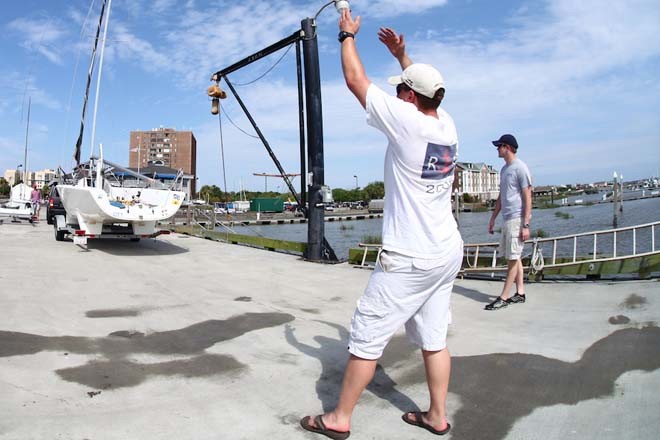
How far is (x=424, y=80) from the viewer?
7.76 feet

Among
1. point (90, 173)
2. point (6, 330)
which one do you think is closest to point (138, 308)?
point (6, 330)

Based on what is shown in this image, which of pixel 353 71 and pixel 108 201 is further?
pixel 108 201

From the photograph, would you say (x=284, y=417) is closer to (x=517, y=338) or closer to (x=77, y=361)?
(x=77, y=361)

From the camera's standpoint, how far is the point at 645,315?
4332mm

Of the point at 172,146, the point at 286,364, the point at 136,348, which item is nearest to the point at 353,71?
the point at 286,364

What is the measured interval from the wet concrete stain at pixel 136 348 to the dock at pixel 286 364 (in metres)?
0.02

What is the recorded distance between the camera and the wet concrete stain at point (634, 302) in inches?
185

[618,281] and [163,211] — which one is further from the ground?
[163,211]

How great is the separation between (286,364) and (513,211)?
3.26 metres

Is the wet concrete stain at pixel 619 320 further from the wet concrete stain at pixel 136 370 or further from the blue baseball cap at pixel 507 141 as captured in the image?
the wet concrete stain at pixel 136 370

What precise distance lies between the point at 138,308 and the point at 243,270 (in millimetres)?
3065

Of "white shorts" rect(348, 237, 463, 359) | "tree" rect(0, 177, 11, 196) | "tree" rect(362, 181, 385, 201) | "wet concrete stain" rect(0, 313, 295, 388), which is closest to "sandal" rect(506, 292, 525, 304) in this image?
"wet concrete stain" rect(0, 313, 295, 388)

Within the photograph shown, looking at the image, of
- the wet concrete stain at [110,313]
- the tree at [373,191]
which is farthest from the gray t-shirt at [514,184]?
the tree at [373,191]

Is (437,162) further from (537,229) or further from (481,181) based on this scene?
(481,181)
